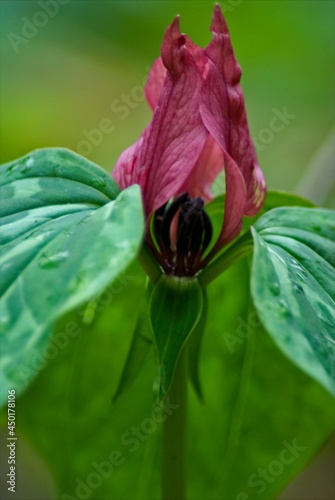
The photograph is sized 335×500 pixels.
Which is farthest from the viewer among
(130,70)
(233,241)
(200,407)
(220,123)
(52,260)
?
(130,70)

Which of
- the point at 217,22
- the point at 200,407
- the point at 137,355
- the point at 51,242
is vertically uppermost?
the point at 217,22

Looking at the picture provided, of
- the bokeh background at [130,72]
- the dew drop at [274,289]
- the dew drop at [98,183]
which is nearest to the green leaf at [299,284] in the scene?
the dew drop at [274,289]

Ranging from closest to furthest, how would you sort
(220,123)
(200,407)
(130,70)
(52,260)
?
(52,260) < (220,123) < (200,407) < (130,70)

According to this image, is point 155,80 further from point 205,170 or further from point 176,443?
point 176,443

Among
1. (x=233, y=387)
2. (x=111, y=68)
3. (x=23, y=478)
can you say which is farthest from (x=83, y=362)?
(x=111, y=68)

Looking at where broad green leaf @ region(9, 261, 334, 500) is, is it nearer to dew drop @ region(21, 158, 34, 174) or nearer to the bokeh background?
dew drop @ region(21, 158, 34, 174)

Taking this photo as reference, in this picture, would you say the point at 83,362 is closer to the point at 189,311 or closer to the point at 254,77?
the point at 189,311

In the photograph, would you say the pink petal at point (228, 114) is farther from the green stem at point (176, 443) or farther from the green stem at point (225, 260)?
the green stem at point (176, 443)

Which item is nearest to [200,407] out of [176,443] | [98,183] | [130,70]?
[176,443]
